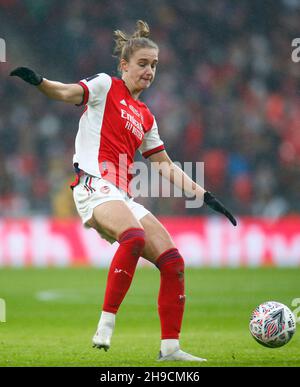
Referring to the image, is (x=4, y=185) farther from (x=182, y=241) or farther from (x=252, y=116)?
(x=252, y=116)

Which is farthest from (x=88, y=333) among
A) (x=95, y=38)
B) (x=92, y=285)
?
(x=95, y=38)

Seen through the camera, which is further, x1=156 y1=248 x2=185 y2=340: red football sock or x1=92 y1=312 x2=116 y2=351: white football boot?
x1=156 y1=248 x2=185 y2=340: red football sock

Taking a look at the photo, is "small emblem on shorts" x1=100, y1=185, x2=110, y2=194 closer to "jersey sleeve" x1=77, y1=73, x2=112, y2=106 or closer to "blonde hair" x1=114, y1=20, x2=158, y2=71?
"jersey sleeve" x1=77, y1=73, x2=112, y2=106

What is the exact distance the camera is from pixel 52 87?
19.3 ft

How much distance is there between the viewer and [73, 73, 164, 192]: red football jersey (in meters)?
6.43

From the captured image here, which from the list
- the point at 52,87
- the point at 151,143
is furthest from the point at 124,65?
the point at 52,87

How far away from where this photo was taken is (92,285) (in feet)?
44.3

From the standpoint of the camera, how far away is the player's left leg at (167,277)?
6395 millimetres

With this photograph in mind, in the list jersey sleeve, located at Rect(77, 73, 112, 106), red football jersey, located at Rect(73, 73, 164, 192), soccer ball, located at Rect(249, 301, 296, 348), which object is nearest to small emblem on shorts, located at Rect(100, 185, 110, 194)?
red football jersey, located at Rect(73, 73, 164, 192)

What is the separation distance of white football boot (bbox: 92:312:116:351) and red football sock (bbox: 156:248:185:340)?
0.57 meters

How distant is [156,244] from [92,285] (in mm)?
7208

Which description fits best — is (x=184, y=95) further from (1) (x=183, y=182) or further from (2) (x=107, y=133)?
(2) (x=107, y=133)

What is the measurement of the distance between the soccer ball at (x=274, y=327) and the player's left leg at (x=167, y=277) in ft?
1.98

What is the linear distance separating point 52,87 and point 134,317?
4.76m
